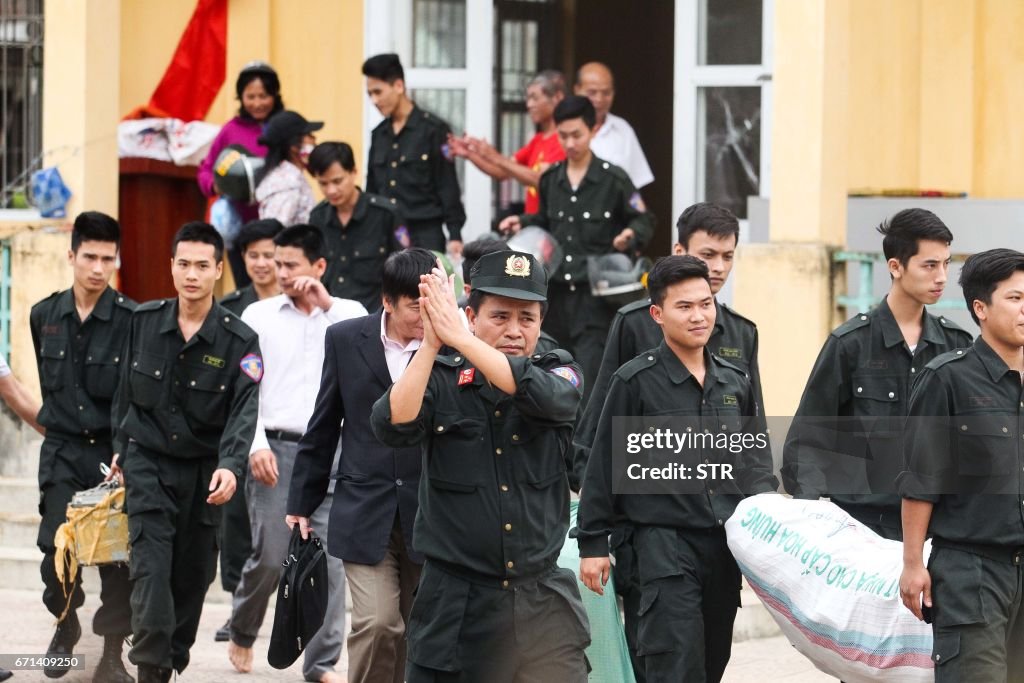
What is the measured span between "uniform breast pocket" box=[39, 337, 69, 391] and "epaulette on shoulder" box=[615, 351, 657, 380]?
302cm

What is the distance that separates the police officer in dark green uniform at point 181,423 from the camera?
7.24m

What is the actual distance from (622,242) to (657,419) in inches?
138

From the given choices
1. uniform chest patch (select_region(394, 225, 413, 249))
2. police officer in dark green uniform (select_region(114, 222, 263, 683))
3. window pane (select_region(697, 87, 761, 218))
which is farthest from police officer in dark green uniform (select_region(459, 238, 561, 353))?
window pane (select_region(697, 87, 761, 218))

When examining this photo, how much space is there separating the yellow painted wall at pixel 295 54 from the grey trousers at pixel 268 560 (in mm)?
4253

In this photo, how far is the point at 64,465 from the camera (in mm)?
7949

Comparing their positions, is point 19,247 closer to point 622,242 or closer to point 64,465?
point 64,465

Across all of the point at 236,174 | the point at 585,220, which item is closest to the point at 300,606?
the point at 585,220

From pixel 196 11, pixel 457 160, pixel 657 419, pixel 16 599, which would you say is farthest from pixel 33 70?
pixel 657 419

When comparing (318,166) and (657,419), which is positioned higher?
(318,166)

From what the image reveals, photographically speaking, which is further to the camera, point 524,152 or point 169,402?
point 524,152

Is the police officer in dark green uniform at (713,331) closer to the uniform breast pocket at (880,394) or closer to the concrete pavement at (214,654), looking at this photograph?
the uniform breast pocket at (880,394)

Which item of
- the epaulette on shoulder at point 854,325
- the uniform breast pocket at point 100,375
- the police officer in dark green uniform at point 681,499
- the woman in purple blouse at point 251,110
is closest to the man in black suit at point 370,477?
the police officer in dark green uniform at point 681,499

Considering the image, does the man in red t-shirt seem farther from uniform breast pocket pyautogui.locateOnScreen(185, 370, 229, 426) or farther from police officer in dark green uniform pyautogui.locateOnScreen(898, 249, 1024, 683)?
police officer in dark green uniform pyautogui.locateOnScreen(898, 249, 1024, 683)

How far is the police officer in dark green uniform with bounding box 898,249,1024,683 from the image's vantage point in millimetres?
5285
